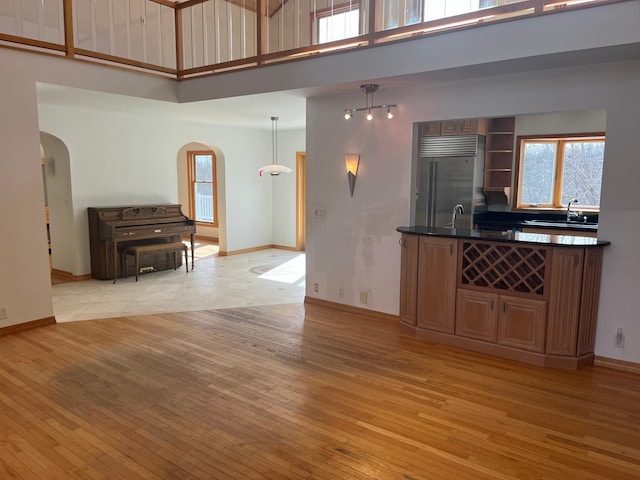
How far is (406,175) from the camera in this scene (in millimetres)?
4621

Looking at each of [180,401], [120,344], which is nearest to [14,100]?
[120,344]

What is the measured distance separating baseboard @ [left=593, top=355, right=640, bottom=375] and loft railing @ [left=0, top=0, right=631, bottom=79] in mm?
2683

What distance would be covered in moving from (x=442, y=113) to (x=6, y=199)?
418cm

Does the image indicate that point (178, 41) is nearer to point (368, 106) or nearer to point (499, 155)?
point (368, 106)

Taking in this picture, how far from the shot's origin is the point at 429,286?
420cm

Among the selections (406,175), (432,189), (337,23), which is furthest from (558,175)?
(337,23)

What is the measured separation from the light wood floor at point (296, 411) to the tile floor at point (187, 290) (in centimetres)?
87

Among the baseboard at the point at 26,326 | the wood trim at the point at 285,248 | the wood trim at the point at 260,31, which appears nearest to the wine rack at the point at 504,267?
the wood trim at the point at 260,31

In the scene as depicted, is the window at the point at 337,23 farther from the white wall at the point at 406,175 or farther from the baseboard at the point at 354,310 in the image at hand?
the baseboard at the point at 354,310

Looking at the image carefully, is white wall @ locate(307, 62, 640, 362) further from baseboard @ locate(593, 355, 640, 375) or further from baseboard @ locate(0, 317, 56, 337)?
baseboard @ locate(0, 317, 56, 337)

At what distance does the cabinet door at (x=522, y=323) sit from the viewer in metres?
3.68

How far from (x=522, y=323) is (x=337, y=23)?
5.60m

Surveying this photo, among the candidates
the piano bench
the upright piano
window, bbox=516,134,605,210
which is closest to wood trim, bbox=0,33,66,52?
the upright piano

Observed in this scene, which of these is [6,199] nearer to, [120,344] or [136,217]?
[120,344]
